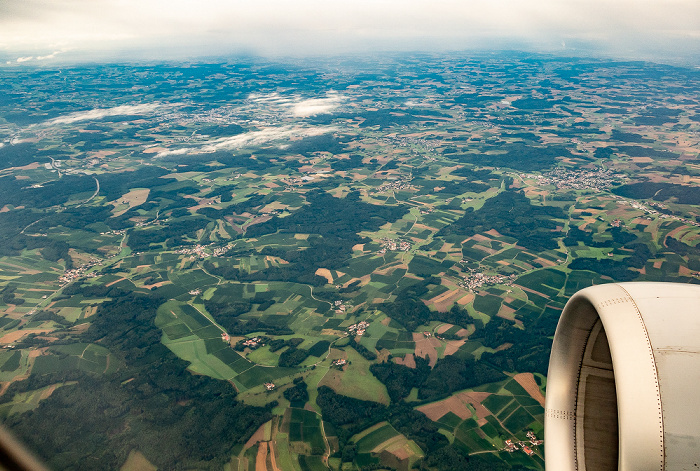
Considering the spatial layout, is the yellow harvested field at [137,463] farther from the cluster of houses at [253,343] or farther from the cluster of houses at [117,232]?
the cluster of houses at [117,232]

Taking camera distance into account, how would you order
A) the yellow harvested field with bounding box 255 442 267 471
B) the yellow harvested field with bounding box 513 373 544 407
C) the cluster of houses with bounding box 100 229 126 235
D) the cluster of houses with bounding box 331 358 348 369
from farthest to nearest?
1. the cluster of houses with bounding box 100 229 126 235
2. the cluster of houses with bounding box 331 358 348 369
3. the yellow harvested field with bounding box 513 373 544 407
4. the yellow harvested field with bounding box 255 442 267 471

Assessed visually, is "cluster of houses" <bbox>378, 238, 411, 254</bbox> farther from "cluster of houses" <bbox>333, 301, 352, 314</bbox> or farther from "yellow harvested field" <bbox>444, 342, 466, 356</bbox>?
"yellow harvested field" <bbox>444, 342, 466, 356</bbox>

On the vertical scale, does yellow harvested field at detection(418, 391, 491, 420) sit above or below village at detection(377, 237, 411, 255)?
below

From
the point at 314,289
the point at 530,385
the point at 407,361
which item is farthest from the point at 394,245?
the point at 530,385

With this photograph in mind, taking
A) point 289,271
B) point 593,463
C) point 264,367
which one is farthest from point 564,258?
point 593,463

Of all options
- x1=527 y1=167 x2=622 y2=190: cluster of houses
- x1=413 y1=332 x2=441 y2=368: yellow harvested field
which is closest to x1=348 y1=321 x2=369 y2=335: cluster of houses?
x1=413 y1=332 x2=441 y2=368: yellow harvested field

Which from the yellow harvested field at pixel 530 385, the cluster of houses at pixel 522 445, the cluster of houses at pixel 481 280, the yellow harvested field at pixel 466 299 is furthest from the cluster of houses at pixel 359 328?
the cluster of houses at pixel 522 445
